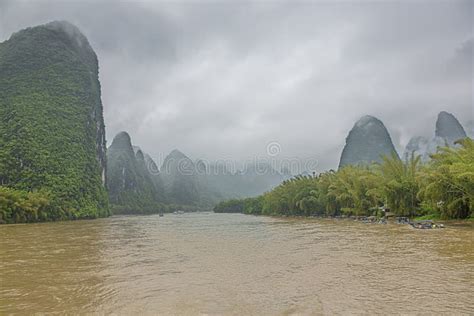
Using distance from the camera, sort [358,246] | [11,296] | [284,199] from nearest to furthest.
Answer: [11,296]
[358,246]
[284,199]

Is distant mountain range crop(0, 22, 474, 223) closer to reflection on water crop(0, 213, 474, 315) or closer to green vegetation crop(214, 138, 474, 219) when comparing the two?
green vegetation crop(214, 138, 474, 219)

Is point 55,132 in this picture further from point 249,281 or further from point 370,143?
point 370,143

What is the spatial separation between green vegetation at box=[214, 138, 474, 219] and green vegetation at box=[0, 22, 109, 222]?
26724 millimetres

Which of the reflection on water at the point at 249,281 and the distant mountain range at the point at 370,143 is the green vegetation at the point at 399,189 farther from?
the distant mountain range at the point at 370,143

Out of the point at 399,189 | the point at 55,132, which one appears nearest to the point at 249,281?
the point at 399,189

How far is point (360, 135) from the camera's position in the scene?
11031 centimetres

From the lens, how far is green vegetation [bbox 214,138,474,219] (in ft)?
60.8

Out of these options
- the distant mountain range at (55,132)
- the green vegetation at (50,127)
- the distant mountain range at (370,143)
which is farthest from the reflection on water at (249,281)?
the distant mountain range at (370,143)

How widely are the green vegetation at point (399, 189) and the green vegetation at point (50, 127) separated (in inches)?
1052

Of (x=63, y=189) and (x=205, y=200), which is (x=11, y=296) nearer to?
(x=63, y=189)

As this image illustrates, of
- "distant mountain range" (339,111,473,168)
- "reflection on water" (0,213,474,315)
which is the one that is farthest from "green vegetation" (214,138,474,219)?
"distant mountain range" (339,111,473,168)

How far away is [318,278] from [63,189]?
45.9 meters

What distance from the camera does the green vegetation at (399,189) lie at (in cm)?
1853

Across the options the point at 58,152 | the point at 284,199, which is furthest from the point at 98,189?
the point at 284,199
